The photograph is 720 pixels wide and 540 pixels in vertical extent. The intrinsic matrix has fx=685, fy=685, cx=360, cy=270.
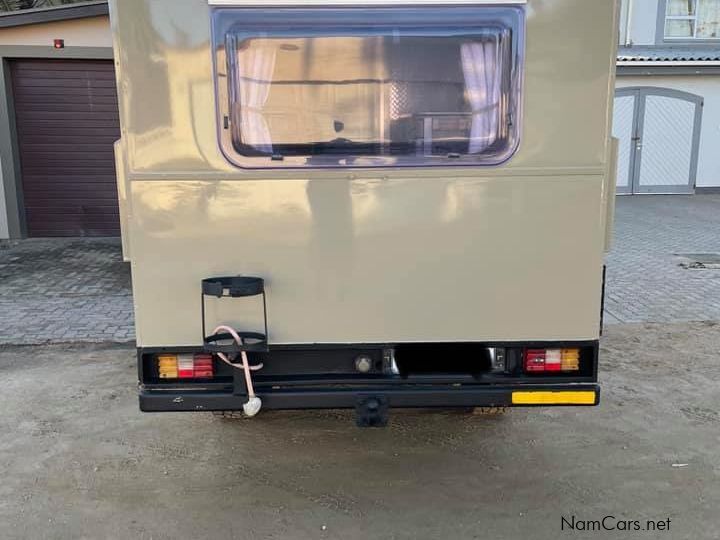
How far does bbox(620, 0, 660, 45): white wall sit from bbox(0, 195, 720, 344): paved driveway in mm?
6159

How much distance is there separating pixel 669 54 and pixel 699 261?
29.3ft

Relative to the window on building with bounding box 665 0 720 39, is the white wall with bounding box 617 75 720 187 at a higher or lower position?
lower

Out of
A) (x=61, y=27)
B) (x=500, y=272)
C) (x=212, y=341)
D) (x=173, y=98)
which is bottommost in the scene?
(x=212, y=341)

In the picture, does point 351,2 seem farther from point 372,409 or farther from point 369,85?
point 372,409

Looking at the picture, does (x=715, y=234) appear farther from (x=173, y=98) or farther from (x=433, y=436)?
(x=173, y=98)

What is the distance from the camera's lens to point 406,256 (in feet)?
10.0

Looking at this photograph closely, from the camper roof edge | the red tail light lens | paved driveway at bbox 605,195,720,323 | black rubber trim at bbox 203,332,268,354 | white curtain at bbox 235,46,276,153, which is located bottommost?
paved driveway at bbox 605,195,720,323

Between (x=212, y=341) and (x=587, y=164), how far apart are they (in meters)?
1.82

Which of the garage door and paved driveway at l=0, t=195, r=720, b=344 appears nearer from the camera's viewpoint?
paved driveway at l=0, t=195, r=720, b=344

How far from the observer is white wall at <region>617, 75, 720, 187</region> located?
632 inches

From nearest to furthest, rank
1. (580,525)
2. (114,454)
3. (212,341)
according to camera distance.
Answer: (212,341)
(580,525)
(114,454)

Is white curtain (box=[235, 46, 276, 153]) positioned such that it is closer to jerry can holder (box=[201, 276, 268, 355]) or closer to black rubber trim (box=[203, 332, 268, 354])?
jerry can holder (box=[201, 276, 268, 355])

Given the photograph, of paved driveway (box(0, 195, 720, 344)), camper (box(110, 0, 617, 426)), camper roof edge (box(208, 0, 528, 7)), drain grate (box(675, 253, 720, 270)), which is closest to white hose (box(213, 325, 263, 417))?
camper (box(110, 0, 617, 426))

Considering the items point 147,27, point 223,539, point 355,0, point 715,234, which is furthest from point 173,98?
point 715,234
